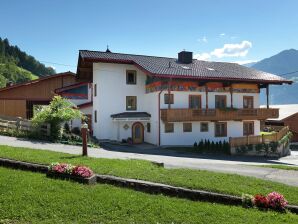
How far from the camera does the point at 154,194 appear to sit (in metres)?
10.0

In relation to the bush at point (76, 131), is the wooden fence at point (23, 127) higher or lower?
higher

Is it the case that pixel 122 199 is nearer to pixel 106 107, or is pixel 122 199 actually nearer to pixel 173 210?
pixel 173 210

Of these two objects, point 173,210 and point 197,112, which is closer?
point 173,210

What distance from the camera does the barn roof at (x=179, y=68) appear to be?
30.3 m

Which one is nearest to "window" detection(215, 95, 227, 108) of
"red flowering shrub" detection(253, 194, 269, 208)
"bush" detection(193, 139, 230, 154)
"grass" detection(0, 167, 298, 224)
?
"bush" detection(193, 139, 230, 154)

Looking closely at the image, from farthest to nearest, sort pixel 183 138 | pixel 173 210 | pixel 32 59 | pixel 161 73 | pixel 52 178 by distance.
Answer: pixel 32 59
pixel 183 138
pixel 161 73
pixel 52 178
pixel 173 210

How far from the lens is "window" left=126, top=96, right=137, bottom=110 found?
33000mm

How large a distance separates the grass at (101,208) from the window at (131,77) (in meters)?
23.6

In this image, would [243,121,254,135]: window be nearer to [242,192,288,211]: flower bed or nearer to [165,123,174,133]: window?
[165,123,174,133]: window

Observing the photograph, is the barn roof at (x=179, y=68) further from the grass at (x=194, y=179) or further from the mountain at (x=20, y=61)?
the mountain at (x=20, y=61)

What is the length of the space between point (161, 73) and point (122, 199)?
2069 cm

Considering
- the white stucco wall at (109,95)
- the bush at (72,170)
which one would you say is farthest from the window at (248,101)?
the bush at (72,170)

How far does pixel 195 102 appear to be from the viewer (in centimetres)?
3209

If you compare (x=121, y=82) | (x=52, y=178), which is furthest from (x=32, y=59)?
(x=52, y=178)
